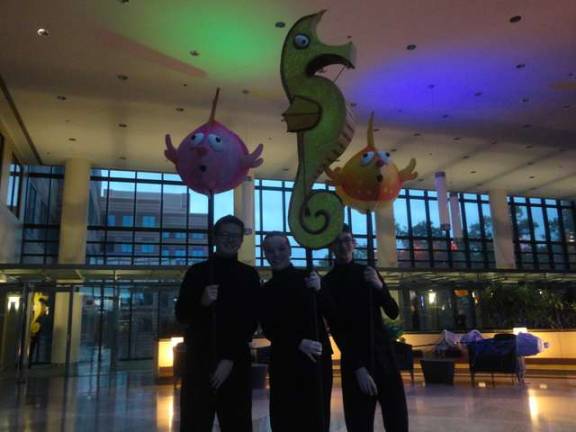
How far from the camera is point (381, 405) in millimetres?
2662

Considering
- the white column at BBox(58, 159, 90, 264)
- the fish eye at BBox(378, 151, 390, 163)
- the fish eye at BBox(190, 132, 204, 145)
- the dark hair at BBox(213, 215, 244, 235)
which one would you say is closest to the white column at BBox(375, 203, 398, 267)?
the white column at BBox(58, 159, 90, 264)

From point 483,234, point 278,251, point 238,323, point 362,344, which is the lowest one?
point 362,344

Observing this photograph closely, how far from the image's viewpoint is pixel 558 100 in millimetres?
11672

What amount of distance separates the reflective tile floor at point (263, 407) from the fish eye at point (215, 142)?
3.44m

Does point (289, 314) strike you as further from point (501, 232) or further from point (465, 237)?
point (465, 237)

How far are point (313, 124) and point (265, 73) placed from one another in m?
7.64

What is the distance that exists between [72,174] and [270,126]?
6533 mm

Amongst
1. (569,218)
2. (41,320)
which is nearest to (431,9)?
(41,320)

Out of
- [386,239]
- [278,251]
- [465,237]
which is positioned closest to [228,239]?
[278,251]

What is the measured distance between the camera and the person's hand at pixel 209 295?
2.43 m

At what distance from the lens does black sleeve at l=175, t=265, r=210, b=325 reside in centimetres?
254

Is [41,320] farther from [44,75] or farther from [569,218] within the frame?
[569,218]

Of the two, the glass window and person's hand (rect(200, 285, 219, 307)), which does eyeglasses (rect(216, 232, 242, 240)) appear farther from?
the glass window

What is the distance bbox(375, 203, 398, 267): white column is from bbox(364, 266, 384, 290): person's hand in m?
15.3
